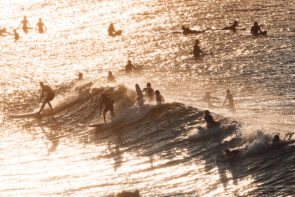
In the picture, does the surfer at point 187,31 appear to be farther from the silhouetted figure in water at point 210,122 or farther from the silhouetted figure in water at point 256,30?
the silhouetted figure in water at point 210,122

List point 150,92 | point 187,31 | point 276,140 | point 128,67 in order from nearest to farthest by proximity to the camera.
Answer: point 276,140 → point 150,92 → point 128,67 → point 187,31

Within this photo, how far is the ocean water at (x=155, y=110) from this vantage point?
911 inches

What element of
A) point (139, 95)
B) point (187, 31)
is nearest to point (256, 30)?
point (187, 31)

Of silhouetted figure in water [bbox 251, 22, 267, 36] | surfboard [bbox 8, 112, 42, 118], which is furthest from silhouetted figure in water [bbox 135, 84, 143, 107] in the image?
silhouetted figure in water [bbox 251, 22, 267, 36]

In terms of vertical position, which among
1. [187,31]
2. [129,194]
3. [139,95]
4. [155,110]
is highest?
[187,31]

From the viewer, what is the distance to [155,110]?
31516mm

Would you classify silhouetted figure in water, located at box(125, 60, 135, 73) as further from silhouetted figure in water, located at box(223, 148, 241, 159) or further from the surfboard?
silhouetted figure in water, located at box(223, 148, 241, 159)

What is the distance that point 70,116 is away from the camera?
3488 cm

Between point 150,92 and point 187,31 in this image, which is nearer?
point 150,92

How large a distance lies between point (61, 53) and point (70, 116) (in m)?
20.7

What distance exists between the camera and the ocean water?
75.9 ft

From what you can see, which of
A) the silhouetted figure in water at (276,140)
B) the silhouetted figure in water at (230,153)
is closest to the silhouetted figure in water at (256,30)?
the silhouetted figure in water at (276,140)

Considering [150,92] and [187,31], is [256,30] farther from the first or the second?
[150,92]

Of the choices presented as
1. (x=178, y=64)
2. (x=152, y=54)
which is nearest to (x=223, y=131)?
(x=178, y=64)
